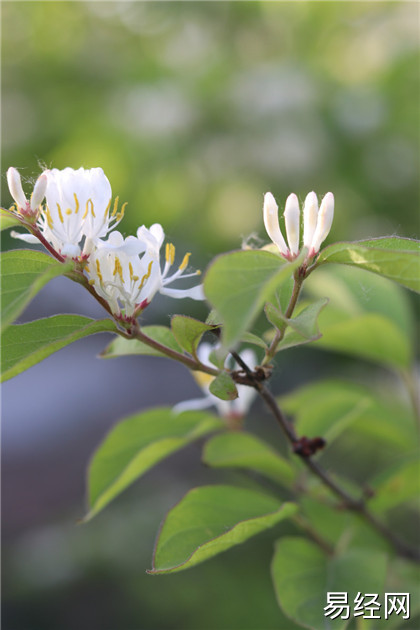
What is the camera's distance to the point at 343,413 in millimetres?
807

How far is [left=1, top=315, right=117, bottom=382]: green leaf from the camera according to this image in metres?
0.47

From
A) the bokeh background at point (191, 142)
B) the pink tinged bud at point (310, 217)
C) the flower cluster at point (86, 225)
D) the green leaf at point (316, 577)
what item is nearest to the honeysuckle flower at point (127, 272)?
the flower cluster at point (86, 225)

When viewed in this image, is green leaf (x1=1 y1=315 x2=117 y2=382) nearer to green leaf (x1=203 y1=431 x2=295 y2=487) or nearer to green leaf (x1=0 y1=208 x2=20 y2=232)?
green leaf (x1=0 y1=208 x2=20 y2=232)

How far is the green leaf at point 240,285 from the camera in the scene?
1.19 ft

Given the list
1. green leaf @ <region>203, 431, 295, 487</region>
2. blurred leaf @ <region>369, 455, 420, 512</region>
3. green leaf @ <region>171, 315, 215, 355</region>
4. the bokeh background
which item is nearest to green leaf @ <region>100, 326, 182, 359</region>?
green leaf @ <region>171, 315, 215, 355</region>

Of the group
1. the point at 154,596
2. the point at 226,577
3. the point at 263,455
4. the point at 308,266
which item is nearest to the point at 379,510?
the point at 263,455

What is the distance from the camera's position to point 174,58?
2172mm

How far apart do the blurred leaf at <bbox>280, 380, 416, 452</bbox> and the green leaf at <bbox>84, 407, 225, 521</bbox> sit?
0.41 ft

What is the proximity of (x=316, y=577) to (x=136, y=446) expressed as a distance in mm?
259

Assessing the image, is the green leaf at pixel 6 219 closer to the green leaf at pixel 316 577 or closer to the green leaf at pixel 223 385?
the green leaf at pixel 223 385

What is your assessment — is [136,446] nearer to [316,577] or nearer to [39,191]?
[316,577]

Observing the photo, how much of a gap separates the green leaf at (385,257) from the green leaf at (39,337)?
0.18m

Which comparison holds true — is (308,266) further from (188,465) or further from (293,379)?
(188,465)

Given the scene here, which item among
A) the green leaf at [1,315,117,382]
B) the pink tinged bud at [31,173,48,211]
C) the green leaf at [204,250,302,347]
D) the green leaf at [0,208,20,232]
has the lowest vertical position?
the green leaf at [1,315,117,382]
